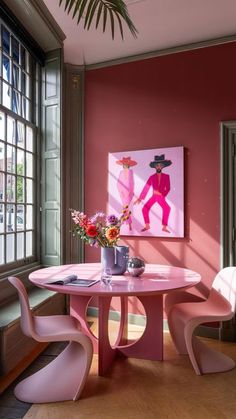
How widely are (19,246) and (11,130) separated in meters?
1.26

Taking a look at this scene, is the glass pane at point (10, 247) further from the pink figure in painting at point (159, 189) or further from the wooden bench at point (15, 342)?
the pink figure in painting at point (159, 189)

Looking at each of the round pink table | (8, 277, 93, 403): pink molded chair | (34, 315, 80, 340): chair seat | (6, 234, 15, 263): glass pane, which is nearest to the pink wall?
the round pink table

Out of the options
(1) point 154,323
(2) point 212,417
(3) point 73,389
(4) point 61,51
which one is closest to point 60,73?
(4) point 61,51

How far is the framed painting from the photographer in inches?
136

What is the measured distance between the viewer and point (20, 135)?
3432 mm

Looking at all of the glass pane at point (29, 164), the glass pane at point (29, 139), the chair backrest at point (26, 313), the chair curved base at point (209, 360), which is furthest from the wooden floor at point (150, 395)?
the glass pane at point (29, 139)

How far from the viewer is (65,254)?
3855 millimetres

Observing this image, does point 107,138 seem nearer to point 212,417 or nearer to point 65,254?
point 65,254

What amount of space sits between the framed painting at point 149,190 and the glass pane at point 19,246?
1.10 m

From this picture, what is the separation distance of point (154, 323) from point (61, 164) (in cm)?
211

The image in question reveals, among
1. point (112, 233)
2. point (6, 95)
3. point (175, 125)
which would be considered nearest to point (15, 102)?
point (6, 95)

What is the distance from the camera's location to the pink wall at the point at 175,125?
3.33 m

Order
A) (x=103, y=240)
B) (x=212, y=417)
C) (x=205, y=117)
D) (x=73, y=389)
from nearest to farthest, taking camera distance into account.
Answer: (x=212, y=417)
(x=73, y=389)
(x=103, y=240)
(x=205, y=117)

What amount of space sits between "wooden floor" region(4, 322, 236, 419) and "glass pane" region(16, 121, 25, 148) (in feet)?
7.83
